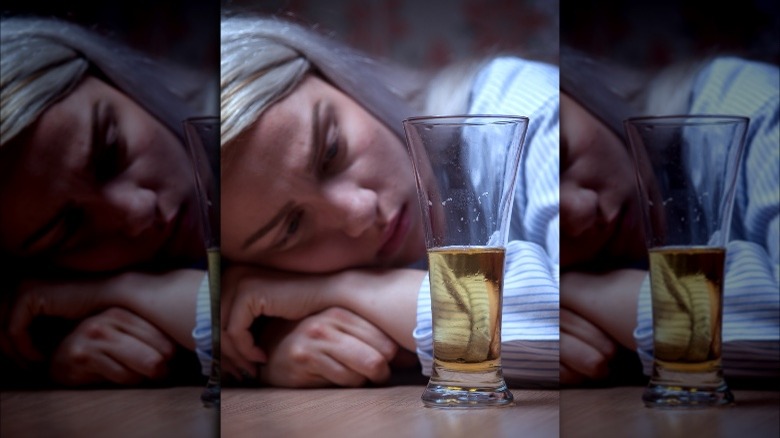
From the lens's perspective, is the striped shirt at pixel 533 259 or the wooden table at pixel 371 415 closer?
the wooden table at pixel 371 415

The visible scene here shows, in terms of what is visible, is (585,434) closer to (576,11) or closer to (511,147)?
(511,147)

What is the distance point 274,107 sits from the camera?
1.29 meters

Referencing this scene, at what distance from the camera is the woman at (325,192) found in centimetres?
127

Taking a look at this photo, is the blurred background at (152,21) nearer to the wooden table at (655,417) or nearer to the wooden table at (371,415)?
the wooden table at (371,415)

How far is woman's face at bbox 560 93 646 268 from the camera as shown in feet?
4.15

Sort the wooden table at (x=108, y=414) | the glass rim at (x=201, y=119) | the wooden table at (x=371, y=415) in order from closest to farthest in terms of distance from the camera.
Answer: the wooden table at (x=371, y=415)
the wooden table at (x=108, y=414)
the glass rim at (x=201, y=119)

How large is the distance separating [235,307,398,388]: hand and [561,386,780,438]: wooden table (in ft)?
0.82

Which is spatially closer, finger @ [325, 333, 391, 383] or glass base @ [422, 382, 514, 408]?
glass base @ [422, 382, 514, 408]

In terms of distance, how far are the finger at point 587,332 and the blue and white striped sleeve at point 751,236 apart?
0.13ft

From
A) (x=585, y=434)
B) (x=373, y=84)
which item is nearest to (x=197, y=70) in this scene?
(x=373, y=84)

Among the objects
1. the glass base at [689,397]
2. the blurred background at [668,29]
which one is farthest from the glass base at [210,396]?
the blurred background at [668,29]

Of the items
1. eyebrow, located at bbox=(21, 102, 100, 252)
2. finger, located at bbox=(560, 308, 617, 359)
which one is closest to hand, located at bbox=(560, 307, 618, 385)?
finger, located at bbox=(560, 308, 617, 359)

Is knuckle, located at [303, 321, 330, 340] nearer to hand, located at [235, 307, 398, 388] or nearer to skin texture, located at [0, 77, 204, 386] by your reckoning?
hand, located at [235, 307, 398, 388]

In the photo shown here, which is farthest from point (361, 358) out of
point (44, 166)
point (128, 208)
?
point (44, 166)
